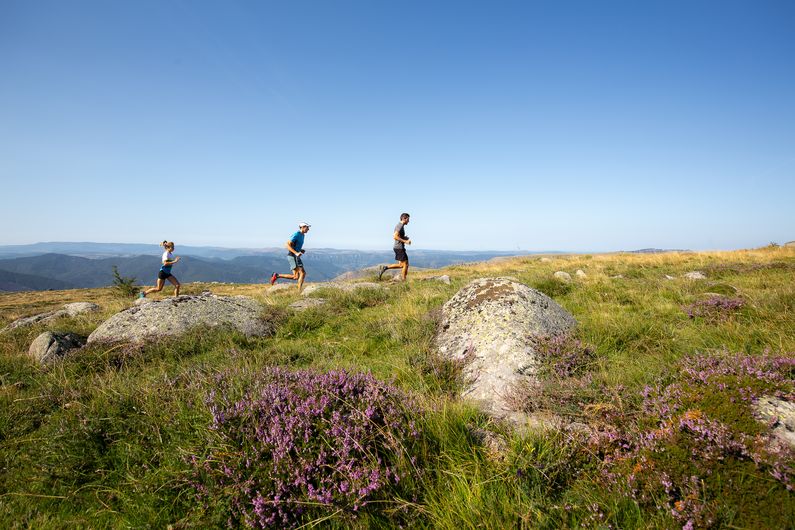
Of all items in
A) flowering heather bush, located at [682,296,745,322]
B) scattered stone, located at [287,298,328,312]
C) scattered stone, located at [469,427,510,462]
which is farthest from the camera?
scattered stone, located at [287,298,328,312]

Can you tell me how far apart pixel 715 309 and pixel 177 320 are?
10402 millimetres

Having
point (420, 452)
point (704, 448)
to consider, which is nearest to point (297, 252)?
point (420, 452)

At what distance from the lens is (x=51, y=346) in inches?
235

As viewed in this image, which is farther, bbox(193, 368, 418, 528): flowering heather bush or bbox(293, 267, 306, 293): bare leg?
bbox(293, 267, 306, 293): bare leg

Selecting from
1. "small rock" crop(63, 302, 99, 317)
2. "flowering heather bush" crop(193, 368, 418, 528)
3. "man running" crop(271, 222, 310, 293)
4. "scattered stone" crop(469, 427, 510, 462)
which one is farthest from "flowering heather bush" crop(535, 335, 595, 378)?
"small rock" crop(63, 302, 99, 317)

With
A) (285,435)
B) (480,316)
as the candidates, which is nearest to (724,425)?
(285,435)

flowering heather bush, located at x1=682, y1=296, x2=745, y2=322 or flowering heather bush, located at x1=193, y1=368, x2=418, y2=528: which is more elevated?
flowering heather bush, located at x1=682, y1=296, x2=745, y2=322

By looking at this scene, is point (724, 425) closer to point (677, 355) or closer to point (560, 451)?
point (560, 451)

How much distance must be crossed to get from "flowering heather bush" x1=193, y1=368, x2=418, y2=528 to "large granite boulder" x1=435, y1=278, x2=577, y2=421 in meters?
1.40

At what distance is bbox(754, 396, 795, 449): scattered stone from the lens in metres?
2.00

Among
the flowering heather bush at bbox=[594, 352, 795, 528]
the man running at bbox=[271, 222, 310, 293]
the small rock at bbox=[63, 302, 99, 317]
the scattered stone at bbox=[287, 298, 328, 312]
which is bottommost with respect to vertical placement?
the small rock at bbox=[63, 302, 99, 317]

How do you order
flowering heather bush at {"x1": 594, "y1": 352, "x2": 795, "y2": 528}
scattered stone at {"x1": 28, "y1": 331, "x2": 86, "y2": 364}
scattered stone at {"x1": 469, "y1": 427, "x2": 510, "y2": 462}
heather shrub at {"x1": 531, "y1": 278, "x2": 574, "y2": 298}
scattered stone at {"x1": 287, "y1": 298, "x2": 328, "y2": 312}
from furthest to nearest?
1. heather shrub at {"x1": 531, "y1": 278, "x2": 574, "y2": 298}
2. scattered stone at {"x1": 287, "y1": 298, "x2": 328, "y2": 312}
3. scattered stone at {"x1": 28, "y1": 331, "x2": 86, "y2": 364}
4. scattered stone at {"x1": 469, "y1": 427, "x2": 510, "y2": 462}
5. flowering heather bush at {"x1": 594, "y1": 352, "x2": 795, "y2": 528}

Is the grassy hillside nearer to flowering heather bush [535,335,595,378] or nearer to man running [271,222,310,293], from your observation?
flowering heather bush [535,335,595,378]

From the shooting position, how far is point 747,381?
2.43 m
